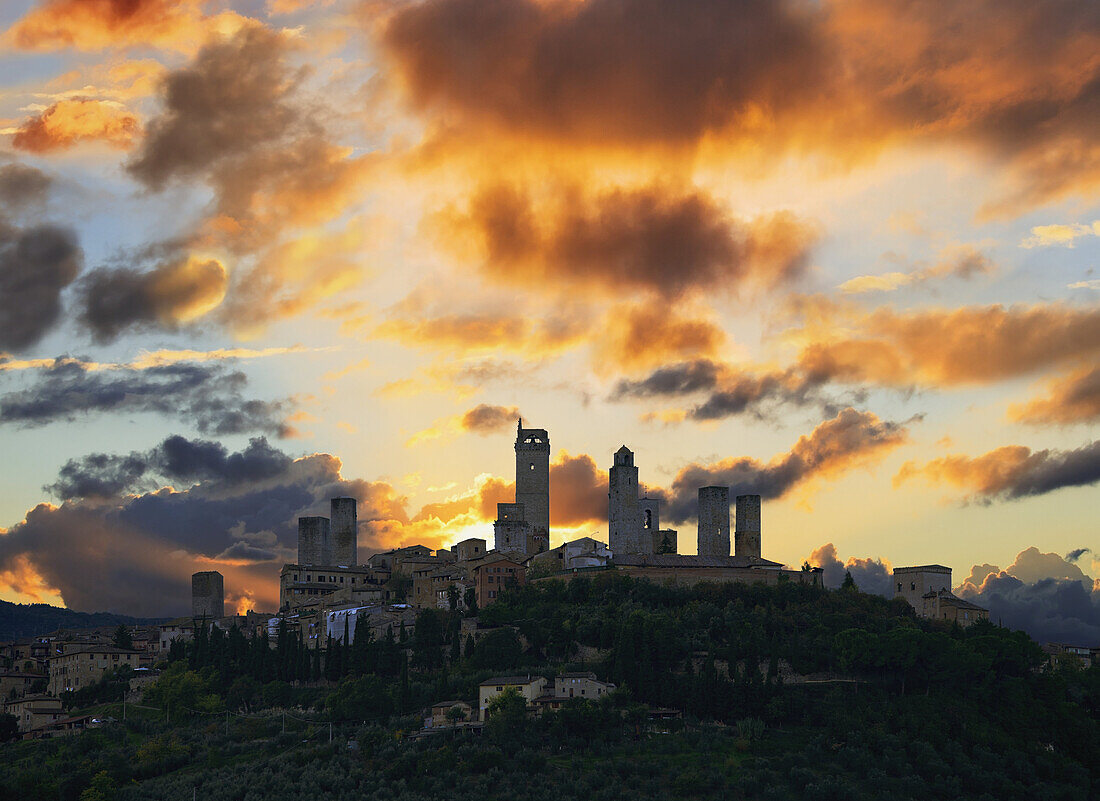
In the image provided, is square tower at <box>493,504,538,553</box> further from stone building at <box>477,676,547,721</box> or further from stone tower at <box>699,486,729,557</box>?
stone building at <box>477,676,547,721</box>

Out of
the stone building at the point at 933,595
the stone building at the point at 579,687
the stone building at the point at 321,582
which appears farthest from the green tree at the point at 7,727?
the stone building at the point at 933,595

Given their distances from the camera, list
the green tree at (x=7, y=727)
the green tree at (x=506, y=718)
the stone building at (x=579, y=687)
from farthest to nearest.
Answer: the green tree at (x=7, y=727) < the stone building at (x=579, y=687) < the green tree at (x=506, y=718)

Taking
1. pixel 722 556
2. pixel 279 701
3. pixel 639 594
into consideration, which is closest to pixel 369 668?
pixel 279 701

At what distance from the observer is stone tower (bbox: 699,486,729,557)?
95438mm

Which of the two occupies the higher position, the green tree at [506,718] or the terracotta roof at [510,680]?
the terracotta roof at [510,680]

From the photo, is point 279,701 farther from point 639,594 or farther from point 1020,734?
point 1020,734

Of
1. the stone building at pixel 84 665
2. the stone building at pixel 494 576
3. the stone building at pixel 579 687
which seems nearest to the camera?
the stone building at pixel 579 687

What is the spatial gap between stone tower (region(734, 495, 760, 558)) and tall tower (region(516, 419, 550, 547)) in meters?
14.9

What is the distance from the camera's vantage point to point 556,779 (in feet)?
221

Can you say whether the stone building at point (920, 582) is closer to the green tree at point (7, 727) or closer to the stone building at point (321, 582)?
the stone building at point (321, 582)

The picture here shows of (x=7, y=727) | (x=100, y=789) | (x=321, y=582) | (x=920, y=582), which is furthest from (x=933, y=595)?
(x=7, y=727)

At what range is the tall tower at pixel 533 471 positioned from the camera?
104 meters

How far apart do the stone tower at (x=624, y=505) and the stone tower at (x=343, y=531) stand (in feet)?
76.4

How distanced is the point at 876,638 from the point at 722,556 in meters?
18.1
